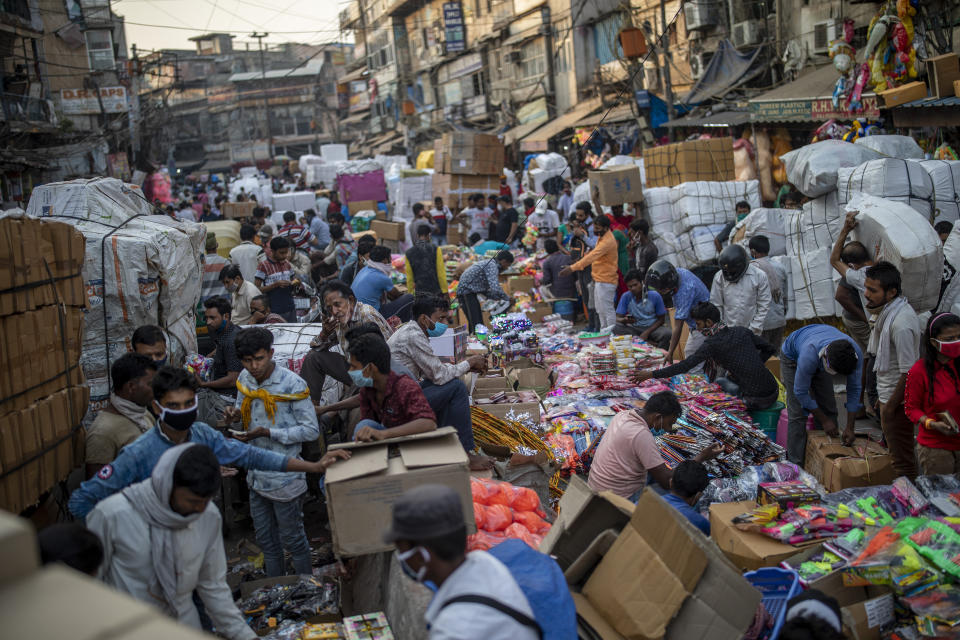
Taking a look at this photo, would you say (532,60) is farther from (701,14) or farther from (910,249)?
(910,249)

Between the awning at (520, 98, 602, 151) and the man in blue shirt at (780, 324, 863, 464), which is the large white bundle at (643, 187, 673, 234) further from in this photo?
the awning at (520, 98, 602, 151)

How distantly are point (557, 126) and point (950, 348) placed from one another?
22.6 meters

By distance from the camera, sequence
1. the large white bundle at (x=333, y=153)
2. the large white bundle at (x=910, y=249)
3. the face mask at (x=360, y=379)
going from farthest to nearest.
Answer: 1. the large white bundle at (x=333, y=153)
2. the large white bundle at (x=910, y=249)
3. the face mask at (x=360, y=379)

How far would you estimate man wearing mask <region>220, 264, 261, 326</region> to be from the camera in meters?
8.14

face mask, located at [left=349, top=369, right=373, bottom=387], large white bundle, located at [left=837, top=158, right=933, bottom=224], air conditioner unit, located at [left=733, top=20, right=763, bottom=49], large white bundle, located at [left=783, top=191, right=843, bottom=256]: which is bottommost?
face mask, located at [left=349, top=369, right=373, bottom=387]

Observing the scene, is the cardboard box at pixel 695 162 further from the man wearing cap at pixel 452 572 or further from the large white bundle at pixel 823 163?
the man wearing cap at pixel 452 572

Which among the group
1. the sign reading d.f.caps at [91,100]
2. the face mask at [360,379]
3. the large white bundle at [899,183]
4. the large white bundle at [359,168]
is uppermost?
the sign reading d.f.caps at [91,100]

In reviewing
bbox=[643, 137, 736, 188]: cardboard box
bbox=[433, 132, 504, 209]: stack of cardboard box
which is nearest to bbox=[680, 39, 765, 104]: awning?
bbox=[433, 132, 504, 209]: stack of cardboard box

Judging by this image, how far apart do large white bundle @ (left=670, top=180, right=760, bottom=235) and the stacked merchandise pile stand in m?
9.05

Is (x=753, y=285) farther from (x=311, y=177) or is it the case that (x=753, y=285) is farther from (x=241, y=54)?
(x=241, y=54)

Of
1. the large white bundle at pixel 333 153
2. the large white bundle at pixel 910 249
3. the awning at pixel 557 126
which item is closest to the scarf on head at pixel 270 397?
the large white bundle at pixel 910 249

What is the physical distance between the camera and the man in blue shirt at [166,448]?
3510 millimetres

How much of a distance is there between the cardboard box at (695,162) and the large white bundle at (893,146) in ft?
11.5

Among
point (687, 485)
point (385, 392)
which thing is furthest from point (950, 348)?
point (385, 392)
